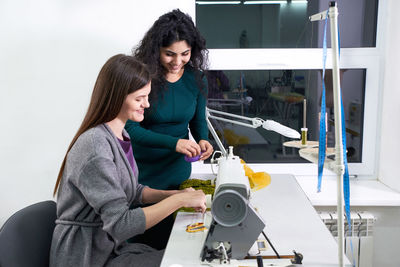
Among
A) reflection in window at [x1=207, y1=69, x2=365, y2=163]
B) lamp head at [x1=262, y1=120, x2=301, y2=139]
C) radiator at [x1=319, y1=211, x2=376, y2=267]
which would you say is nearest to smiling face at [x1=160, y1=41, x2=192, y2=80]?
lamp head at [x1=262, y1=120, x2=301, y2=139]

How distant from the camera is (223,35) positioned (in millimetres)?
2457

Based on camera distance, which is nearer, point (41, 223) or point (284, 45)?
point (41, 223)

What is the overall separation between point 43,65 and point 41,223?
3.96 feet

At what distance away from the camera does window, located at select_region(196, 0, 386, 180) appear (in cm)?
243

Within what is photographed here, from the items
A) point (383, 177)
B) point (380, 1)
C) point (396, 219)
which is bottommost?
point (396, 219)

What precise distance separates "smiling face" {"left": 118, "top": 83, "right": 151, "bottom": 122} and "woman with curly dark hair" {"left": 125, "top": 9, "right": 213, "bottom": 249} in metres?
0.33

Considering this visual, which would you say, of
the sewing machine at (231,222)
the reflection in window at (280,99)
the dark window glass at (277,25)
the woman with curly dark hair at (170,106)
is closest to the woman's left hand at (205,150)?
the woman with curly dark hair at (170,106)

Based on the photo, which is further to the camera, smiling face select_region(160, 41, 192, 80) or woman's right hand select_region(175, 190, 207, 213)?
smiling face select_region(160, 41, 192, 80)

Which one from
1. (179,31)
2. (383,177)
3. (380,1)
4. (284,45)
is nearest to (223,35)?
(284,45)

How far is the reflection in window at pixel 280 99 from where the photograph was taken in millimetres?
2492

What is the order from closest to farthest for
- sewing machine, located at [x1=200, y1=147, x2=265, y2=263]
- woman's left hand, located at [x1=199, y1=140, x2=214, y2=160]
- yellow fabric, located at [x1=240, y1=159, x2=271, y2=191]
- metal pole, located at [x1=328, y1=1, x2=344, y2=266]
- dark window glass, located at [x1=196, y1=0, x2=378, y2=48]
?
metal pole, located at [x1=328, y1=1, x2=344, y2=266] → sewing machine, located at [x1=200, y1=147, x2=265, y2=263] → yellow fabric, located at [x1=240, y1=159, x2=271, y2=191] → woman's left hand, located at [x1=199, y1=140, x2=214, y2=160] → dark window glass, located at [x1=196, y1=0, x2=378, y2=48]

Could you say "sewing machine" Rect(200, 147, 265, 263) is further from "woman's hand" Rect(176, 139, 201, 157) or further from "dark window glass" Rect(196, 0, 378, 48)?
"dark window glass" Rect(196, 0, 378, 48)

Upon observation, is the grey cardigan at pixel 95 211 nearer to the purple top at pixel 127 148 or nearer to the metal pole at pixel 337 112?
the purple top at pixel 127 148

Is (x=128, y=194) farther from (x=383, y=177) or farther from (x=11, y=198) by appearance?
(x=383, y=177)
